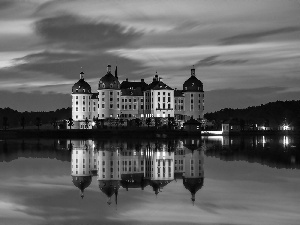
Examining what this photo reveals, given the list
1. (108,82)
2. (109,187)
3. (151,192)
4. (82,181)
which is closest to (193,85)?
(108,82)

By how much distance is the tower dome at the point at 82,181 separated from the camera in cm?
2377

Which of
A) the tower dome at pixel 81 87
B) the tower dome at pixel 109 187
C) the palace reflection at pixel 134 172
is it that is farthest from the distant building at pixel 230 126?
the tower dome at pixel 109 187

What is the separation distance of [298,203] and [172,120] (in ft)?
257

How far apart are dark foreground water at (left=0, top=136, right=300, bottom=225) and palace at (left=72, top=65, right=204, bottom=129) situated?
64144 millimetres

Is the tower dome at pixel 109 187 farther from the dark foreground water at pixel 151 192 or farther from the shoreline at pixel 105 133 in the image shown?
the shoreline at pixel 105 133

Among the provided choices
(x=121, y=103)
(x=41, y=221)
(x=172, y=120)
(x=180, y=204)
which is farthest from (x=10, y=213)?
(x=121, y=103)

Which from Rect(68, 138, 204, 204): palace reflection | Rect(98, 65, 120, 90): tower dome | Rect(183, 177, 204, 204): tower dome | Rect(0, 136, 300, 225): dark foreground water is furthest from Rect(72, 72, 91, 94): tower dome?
Rect(183, 177, 204, 204): tower dome

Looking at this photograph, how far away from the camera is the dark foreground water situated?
55.7 feet

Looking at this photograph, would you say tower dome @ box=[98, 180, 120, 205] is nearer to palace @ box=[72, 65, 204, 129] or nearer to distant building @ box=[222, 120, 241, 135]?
distant building @ box=[222, 120, 241, 135]

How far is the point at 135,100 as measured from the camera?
342 ft

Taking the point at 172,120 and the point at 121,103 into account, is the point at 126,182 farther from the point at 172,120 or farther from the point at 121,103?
the point at 121,103

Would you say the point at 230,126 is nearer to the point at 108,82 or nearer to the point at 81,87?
the point at 108,82

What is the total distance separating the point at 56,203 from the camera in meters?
19.5

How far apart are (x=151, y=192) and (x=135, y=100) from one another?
271 feet
